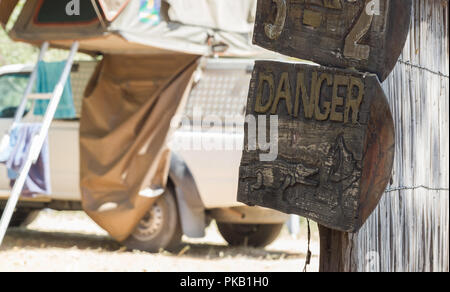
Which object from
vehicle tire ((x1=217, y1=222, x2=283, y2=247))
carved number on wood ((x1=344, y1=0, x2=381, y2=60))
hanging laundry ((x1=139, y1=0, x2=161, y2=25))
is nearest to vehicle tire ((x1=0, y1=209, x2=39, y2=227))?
vehicle tire ((x1=217, y1=222, x2=283, y2=247))

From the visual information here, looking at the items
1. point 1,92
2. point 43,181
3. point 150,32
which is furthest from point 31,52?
point 150,32

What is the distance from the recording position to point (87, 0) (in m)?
6.93

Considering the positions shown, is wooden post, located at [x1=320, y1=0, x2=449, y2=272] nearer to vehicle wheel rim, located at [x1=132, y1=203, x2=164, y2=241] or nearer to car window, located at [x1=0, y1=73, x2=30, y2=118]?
vehicle wheel rim, located at [x1=132, y1=203, x2=164, y2=241]

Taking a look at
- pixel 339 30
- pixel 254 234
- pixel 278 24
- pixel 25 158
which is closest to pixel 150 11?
pixel 25 158

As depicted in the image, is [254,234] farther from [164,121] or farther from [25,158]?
[25,158]

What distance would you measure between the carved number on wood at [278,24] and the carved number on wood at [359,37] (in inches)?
11.7

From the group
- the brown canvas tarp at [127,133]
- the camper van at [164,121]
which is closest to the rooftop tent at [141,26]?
the camper van at [164,121]

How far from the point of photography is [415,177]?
4.05 meters

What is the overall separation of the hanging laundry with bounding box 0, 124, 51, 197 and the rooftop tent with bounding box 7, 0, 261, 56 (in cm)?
86

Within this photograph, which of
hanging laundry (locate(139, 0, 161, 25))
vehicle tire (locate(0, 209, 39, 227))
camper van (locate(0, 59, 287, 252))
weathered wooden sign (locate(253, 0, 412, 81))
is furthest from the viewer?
vehicle tire (locate(0, 209, 39, 227))

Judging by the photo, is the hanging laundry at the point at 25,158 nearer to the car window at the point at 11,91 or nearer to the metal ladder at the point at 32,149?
the metal ladder at the point at 32,149

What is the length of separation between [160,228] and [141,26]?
7.10 feet

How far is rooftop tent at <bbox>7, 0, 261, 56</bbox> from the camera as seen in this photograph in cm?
689
